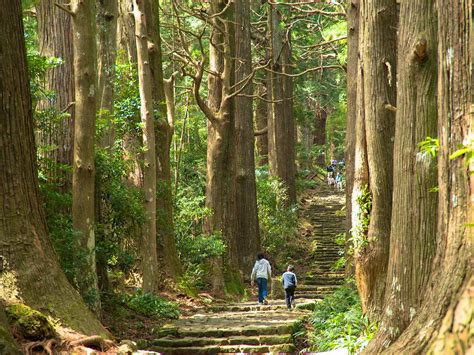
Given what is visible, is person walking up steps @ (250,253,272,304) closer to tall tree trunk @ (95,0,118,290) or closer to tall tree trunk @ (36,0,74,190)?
tall tree trunk @ (95,0,118,290)

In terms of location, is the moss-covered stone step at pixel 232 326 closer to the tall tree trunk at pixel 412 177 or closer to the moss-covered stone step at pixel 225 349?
the moss-covered stone step at pixel 225 349

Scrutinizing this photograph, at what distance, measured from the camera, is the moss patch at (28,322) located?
7426 millimetres

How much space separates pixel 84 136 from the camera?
10.8m

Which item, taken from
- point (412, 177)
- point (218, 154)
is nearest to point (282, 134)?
point (218, 154)

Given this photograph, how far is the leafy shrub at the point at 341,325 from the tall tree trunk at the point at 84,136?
12.3 ft

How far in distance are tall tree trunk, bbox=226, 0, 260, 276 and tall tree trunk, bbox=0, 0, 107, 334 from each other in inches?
559

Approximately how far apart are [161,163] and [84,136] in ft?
25.7

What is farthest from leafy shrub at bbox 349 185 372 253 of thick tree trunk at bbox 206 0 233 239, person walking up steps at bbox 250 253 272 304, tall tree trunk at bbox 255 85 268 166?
tall tree trunk at bbox 255 85 268 166

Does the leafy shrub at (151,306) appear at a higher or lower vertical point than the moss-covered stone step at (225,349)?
higher

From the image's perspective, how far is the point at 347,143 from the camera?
59.7ft

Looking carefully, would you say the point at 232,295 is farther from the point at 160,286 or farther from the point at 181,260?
the point at 160,286

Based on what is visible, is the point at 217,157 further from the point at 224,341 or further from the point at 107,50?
the point at 224,341

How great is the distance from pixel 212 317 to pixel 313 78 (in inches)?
1140

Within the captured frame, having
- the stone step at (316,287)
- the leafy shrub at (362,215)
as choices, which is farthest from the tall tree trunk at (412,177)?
the stone step at (316,287)
